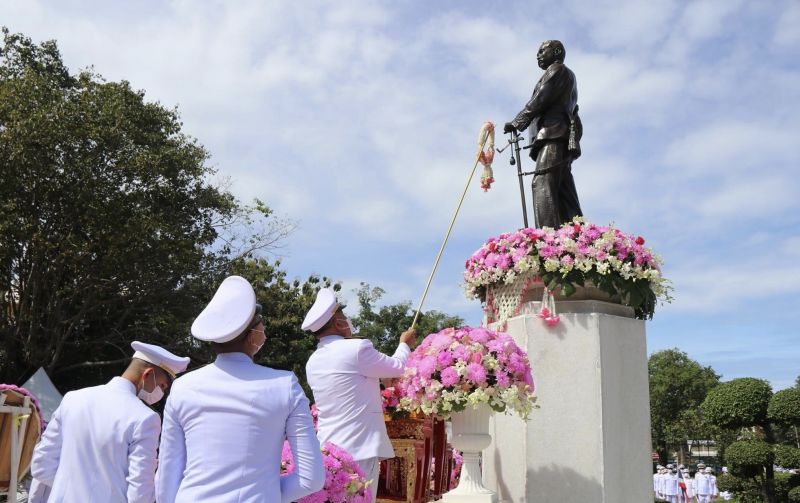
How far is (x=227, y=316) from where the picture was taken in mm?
3041

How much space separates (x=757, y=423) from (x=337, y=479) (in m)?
13.8

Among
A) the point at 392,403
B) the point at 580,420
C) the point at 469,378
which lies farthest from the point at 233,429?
the point at 580,420

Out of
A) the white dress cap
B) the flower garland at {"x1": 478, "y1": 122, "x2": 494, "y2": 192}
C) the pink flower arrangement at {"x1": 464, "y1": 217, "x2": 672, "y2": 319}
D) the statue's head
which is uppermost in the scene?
the statue's head

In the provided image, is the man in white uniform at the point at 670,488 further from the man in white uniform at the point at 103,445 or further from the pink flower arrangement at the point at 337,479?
the man in white uniform at the point at 103,445

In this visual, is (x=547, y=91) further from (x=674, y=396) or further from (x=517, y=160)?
(x=674, y=396)

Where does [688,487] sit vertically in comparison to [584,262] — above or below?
below

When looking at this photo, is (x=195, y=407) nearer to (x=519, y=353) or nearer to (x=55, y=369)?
(x=519, y=353)

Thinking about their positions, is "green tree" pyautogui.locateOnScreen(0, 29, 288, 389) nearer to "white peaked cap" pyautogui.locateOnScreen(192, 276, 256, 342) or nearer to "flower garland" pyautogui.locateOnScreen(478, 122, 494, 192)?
"flower garland" pyautogui.locateOnScreen(478, 122, 494, 192)

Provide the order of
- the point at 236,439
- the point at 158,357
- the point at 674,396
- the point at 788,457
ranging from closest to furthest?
the point at 236,439
the point at 158,357
the point at 788,457
the point at 674,396

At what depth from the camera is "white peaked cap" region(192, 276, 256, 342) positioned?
300 cm

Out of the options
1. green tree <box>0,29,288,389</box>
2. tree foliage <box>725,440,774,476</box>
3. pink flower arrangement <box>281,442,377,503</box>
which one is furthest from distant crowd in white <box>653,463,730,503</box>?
pink flower arrangement <box>281,442,377,503</box>

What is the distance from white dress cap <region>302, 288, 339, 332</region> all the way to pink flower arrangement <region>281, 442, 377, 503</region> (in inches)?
37.8

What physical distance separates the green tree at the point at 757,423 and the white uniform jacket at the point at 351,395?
12.2m

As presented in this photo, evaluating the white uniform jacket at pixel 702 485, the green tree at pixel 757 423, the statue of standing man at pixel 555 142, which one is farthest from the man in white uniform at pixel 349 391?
the white uniform jacket at pixel 702 485
